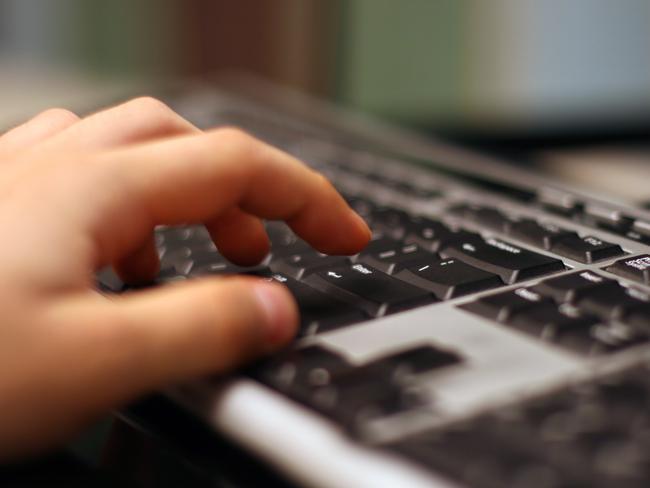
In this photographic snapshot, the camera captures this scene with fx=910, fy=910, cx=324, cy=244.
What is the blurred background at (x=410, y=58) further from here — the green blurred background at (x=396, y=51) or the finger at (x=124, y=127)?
the finger at (x=124, y=127)

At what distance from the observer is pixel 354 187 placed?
0.50 m

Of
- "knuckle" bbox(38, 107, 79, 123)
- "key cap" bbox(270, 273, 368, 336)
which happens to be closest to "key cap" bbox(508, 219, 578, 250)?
"key cap" bbox(270, 273, 368, 336)

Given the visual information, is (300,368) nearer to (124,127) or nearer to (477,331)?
(477,331)

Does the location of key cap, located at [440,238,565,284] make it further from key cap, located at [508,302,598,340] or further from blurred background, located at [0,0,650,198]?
blurred background, located at [0,0,650,198]

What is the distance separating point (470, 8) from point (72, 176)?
1100 millimetres

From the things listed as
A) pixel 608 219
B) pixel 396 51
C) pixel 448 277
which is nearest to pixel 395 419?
pixel 448 277

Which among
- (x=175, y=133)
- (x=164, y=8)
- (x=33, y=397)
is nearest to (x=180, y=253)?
(x=175, y=133)

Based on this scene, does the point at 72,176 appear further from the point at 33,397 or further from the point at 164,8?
the point at 164,8

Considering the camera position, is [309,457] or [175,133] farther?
[175,133]

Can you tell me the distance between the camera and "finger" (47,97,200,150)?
1.26ft

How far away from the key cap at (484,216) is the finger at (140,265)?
0.15m

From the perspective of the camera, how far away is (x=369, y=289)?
337mm

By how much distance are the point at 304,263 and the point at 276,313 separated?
0.09 meters

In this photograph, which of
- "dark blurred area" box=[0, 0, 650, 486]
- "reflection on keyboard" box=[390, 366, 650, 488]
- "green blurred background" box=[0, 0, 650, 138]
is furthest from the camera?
"green blurred background" box=[0, 0, 650, 138]
